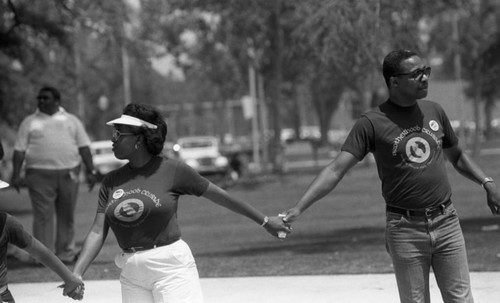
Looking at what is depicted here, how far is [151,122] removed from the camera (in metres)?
5.96

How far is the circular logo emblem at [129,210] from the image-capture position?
578 cm

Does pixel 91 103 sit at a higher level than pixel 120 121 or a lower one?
lower

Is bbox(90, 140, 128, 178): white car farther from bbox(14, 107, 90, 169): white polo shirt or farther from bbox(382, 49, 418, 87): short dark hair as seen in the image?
bbox(382, 49, 418, 87): short dark hair

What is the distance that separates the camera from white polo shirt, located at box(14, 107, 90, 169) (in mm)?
11844

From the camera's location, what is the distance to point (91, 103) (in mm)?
62500

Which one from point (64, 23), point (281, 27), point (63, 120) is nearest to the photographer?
Result: point (63, 120)

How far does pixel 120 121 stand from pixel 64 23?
558 inches

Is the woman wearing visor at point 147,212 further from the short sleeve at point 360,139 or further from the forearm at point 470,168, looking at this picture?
the forearm at point 470,168

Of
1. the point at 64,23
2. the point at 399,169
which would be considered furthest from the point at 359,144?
the point at 64,23

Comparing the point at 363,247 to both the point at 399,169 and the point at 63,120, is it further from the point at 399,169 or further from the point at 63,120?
the point at 399,169

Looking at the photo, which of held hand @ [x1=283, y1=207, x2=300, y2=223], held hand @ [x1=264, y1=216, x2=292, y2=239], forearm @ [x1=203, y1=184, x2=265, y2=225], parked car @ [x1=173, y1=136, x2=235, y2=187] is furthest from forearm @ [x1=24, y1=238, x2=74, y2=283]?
parked car @ [x1=173, y1=136, x2=235, y2=187]

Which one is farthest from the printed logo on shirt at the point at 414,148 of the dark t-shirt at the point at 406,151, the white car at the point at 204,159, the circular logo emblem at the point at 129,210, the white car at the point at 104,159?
the white car at the point at 104,159

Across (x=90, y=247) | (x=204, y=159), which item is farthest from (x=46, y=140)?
(x=204, y=159)

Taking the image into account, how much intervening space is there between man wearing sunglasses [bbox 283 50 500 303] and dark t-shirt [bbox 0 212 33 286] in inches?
75.2
